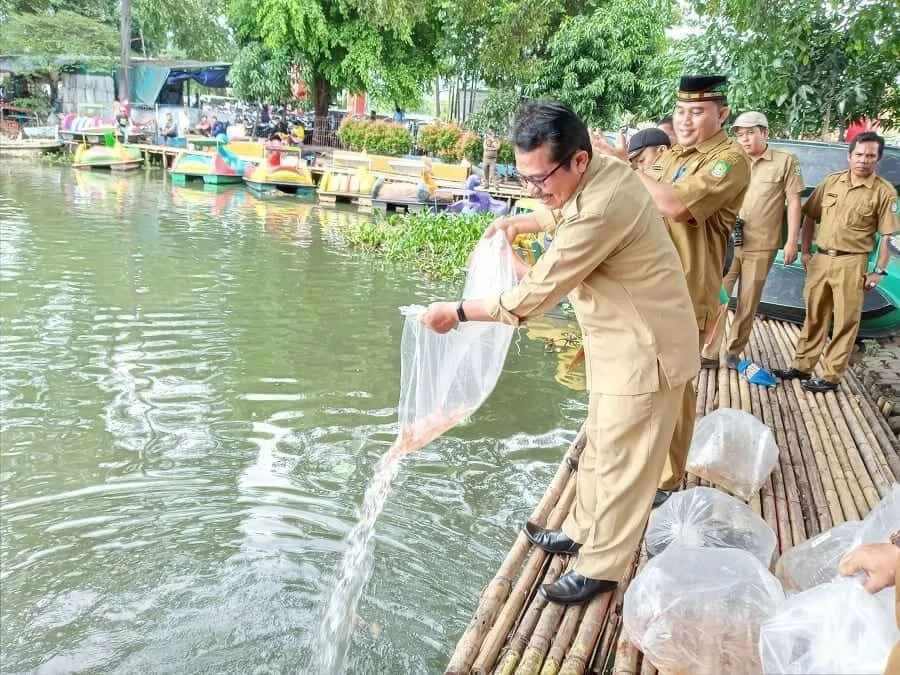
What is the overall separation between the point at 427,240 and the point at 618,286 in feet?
26.8

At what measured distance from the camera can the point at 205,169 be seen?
16.5 meters

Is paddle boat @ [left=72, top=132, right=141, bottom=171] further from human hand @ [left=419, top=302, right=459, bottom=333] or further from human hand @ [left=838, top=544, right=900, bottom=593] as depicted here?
human hand @ [left=838, top=544, right=900, bottom=593]

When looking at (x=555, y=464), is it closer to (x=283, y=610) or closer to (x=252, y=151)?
(x=283, y=610)

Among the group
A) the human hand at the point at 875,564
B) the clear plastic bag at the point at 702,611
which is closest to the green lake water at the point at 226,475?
the clear plastic bag at the point at 702,611

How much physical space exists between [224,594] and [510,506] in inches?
58.5

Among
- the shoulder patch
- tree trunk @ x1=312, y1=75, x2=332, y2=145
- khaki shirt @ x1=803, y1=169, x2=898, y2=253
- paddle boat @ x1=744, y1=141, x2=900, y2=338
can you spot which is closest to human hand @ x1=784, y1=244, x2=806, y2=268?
khaki shirt @ x1=803, y1=169, x2=898, y2=253

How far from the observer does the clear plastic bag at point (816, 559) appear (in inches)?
87.6

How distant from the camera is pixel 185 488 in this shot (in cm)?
370

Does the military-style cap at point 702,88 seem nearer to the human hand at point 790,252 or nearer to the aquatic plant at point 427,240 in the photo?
the human hand at point 790,252

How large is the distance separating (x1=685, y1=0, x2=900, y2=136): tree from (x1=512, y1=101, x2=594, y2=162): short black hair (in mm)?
4449

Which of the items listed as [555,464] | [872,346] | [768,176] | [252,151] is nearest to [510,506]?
[555,464]

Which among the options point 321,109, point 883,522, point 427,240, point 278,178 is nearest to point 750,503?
point 883,522

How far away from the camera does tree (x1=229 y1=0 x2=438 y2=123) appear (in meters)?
18.6

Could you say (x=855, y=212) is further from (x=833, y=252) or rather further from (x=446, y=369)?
(x=446, y=369)
